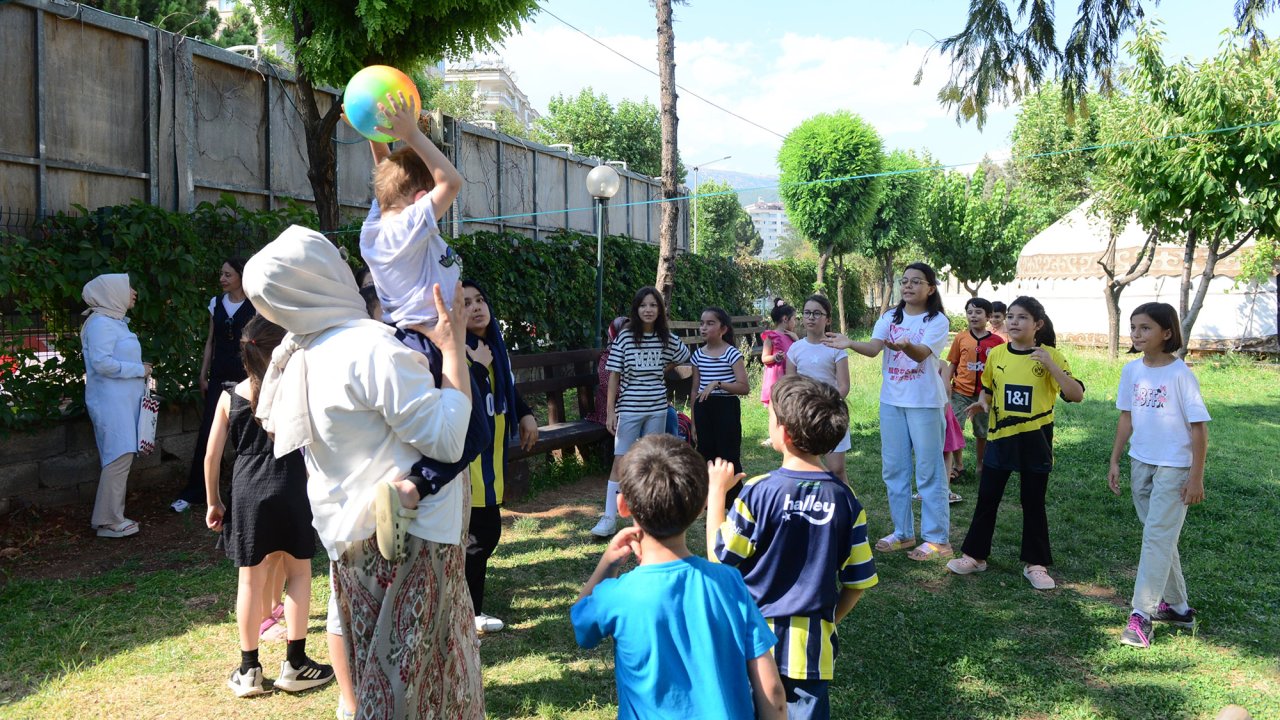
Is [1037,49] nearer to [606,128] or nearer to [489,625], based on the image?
[489,625]

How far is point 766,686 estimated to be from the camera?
6.62 ft

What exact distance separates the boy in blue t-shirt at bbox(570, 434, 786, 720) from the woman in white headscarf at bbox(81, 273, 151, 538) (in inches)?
192

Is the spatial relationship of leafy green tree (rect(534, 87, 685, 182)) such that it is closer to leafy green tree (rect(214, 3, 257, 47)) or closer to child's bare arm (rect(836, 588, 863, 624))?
leafy green tree (rect(214, 3, 257, 47))

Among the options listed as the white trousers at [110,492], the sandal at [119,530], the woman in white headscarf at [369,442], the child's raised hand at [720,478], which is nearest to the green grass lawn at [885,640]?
the sandal at [119,530]

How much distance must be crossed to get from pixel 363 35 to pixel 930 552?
5.31 metres

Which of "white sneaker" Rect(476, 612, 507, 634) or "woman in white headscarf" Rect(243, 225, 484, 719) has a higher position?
"woman in white headscarf" Rect(243, 225, 484, 719)

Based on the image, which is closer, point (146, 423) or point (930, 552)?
point (930, 552)

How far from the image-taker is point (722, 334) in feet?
20.6

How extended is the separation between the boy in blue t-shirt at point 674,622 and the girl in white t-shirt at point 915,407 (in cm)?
346

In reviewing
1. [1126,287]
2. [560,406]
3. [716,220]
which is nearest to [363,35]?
[560,406]

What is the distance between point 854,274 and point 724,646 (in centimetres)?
3002

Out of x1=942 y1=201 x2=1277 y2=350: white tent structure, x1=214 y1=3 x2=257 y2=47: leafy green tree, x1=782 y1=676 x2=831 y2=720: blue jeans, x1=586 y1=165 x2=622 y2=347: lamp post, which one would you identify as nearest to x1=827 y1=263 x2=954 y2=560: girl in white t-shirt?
x1=782 y1=676 x2=831 y2=720: blue jeans

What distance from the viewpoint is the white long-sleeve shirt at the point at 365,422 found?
6.97ft

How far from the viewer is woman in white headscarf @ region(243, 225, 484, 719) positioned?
2133 mm
